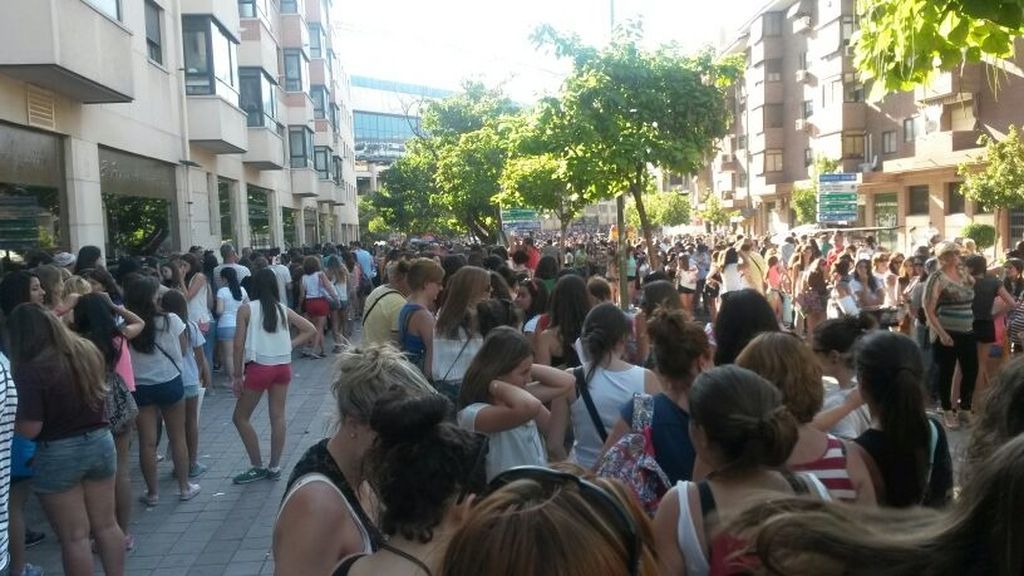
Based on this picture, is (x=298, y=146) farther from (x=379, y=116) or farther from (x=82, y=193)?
(x=379, y=116)

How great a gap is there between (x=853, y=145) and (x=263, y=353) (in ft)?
137

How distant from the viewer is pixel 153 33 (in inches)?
660

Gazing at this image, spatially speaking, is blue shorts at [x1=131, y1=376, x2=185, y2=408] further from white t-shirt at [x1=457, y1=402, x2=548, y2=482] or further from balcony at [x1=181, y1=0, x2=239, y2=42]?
balcony at [x1=181, y1=0, x2=239, y2=42]

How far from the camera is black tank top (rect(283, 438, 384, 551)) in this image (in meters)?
2.74

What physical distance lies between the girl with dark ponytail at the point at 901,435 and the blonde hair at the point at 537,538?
83.5 inches

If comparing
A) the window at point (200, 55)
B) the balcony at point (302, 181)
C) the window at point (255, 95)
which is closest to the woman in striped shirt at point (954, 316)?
the window at point (200, 55)

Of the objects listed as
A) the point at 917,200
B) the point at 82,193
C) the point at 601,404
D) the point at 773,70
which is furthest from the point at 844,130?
the point at 601,404

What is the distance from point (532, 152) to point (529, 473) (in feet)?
37.3

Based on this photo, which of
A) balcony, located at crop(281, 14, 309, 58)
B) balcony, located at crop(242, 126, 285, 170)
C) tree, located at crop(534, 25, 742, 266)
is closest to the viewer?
tree, located at crop(534, 25, 742, 266)

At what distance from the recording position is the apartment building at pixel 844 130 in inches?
1384

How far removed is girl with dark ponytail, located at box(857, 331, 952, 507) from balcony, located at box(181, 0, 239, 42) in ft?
59.0

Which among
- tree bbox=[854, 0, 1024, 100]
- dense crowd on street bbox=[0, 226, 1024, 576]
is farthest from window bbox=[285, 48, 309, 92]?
tree bbox=[854, 0, 1024, 100]

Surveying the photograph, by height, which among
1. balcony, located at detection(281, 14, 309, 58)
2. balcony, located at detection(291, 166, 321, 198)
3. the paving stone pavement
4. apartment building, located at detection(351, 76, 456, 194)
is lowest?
the paving stone pavement

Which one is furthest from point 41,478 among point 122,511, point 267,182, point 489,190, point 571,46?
point 489,190
